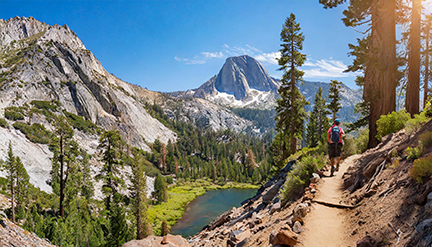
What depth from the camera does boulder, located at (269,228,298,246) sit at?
5070mm

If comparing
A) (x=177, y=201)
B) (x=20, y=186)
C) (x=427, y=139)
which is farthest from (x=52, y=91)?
(x=427, y=139)

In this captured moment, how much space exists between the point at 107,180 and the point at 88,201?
854 inches

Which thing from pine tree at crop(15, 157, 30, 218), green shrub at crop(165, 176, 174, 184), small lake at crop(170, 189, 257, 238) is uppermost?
pine tree at crop(15, 157, 30, 218)

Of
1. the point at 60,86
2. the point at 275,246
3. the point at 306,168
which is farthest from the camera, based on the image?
the point at 60,86

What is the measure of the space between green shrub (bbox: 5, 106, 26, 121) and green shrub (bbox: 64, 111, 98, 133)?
13467mm

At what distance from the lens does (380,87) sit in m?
12.5

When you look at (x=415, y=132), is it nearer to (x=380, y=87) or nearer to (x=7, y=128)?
(x=380, y=87)

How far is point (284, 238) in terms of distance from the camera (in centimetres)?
512

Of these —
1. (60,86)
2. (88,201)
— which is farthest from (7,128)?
(60,86)

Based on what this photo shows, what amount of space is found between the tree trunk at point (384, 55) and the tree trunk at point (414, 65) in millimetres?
675

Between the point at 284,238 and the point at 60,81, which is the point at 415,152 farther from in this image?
the point at 60,81

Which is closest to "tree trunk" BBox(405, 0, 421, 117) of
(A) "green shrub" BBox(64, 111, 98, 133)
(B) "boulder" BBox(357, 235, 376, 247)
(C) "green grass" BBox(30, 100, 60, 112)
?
(B) "boulder" BBox(357, 235, 376, 247)

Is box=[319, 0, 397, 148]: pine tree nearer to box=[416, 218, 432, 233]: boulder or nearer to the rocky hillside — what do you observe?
the rocky hillside

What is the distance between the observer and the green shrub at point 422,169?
4.01m
